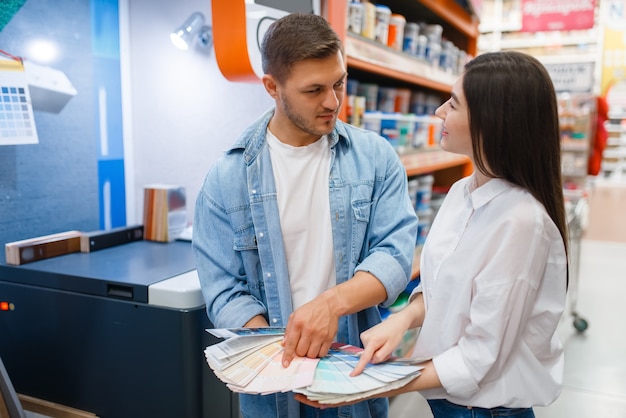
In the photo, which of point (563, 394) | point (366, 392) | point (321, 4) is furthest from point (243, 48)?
point (563, 394)

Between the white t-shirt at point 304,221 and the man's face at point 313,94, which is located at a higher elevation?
the man's face at point 313,94

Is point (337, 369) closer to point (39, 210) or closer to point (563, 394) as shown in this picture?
point (39, 210)

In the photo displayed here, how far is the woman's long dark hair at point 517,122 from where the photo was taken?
990mm

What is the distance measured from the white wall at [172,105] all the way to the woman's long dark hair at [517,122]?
1.11 m

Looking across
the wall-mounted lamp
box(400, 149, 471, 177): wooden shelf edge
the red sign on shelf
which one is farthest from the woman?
the red sign on shelf

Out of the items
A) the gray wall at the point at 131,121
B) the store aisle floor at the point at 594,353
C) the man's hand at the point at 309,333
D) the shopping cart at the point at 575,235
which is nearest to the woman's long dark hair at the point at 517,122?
the man's hand at the point at 309,333

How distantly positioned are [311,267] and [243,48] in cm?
71

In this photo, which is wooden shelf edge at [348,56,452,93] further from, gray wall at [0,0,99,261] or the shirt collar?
the shirt collar

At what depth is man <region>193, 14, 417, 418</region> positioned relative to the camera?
1.29m

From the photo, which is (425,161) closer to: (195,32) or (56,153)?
(195,32)

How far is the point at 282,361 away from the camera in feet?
3.59

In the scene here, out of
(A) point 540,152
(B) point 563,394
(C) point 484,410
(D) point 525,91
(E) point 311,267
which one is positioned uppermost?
(D) point 525,91

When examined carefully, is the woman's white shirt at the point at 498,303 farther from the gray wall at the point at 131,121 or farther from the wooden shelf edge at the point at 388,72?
the wooden shelf edge at the point at 388,72

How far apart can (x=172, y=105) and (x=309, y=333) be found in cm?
140
